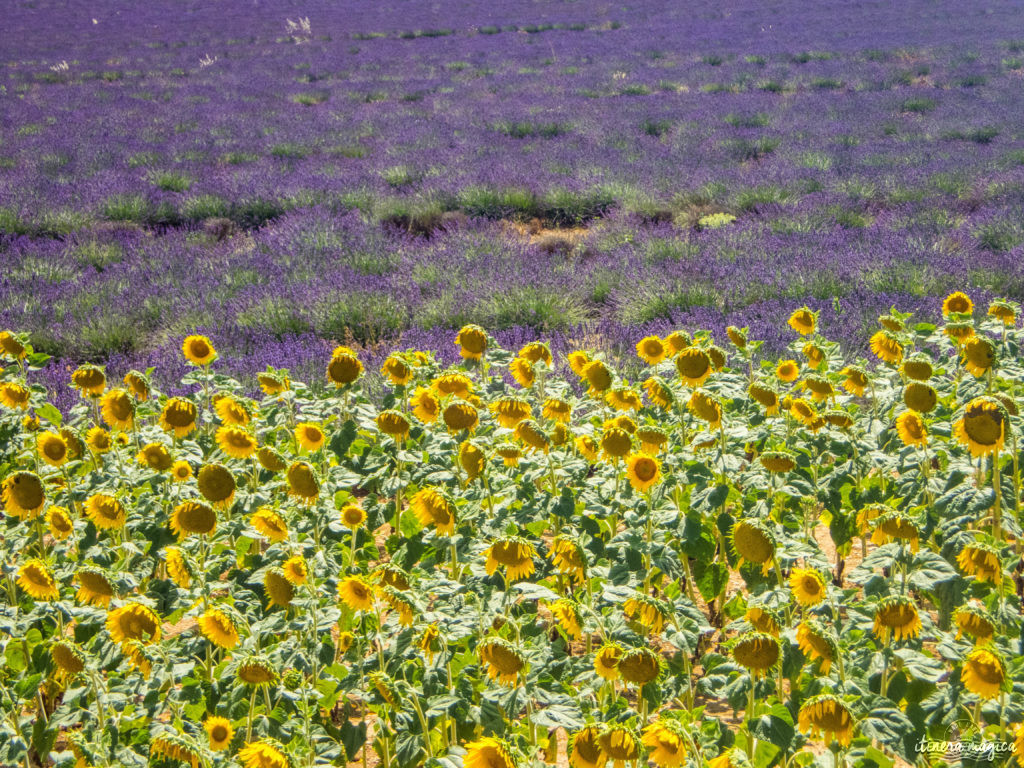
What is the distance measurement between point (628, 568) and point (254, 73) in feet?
50.6

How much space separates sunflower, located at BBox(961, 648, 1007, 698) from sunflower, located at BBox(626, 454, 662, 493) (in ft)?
2.04

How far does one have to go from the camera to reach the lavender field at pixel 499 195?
14.5ft

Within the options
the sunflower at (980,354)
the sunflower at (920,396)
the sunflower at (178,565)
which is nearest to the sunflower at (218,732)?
the sunflower at (178,565)

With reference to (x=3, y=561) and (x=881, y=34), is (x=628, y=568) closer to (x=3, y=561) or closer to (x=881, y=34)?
(x=3, y=561)

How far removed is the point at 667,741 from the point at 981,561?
671mm

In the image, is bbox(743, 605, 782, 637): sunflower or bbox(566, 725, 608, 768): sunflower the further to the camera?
bbox(743, 605, 782, 637): sunflower

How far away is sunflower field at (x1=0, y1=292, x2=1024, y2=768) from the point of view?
1326mm

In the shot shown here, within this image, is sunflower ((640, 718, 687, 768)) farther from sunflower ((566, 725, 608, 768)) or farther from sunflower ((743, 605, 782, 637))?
sunflower ((743, 605, 782, 637))

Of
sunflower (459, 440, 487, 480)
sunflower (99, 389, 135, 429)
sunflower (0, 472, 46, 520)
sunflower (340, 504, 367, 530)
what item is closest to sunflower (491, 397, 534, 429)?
sunflower (459, 440, 487, 480)

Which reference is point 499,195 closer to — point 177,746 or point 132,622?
point 132,622

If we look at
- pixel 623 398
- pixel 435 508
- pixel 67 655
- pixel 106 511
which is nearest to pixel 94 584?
pixel 67 655

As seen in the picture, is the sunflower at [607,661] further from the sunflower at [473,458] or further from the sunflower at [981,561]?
the sunflower at [981,561]

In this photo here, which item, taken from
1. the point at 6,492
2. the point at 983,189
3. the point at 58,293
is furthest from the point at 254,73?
the point at 6,492

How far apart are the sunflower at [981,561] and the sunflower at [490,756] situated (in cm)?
84
